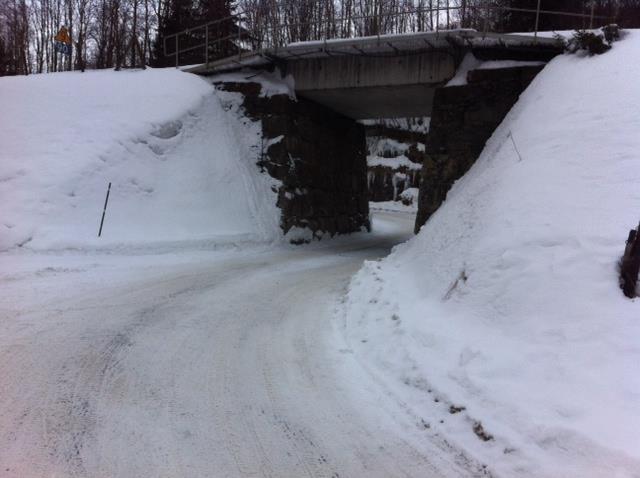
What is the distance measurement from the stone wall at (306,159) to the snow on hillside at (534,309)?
7411 millimetres

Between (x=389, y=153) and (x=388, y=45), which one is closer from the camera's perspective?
Result: (x=388, y=45)

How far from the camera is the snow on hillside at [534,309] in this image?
3406 mm

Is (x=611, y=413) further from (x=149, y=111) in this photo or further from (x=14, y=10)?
→ (x=14, y=10)

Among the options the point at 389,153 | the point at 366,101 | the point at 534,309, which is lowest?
the point at 534,309

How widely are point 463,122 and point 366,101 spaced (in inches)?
174

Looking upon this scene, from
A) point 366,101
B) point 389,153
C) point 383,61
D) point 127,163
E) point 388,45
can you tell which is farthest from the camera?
point 389,153

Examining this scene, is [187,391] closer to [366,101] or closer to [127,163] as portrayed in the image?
[127,163]

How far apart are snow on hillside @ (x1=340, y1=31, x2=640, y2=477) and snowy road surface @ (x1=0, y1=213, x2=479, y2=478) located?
0.39 m

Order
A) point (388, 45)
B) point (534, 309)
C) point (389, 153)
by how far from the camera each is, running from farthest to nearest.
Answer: point (389, 153), point (388, 45), point (534, 309)

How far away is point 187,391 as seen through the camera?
4.32 m

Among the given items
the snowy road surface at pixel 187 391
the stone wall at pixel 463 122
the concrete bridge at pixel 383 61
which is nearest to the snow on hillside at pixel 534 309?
the snowy road surface at pixel 187 391

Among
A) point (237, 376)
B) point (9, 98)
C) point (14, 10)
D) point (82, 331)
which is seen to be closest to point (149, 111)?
point (9, 98)

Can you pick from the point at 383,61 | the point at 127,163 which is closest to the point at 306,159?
the point at 383,61

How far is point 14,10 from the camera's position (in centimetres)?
3341
